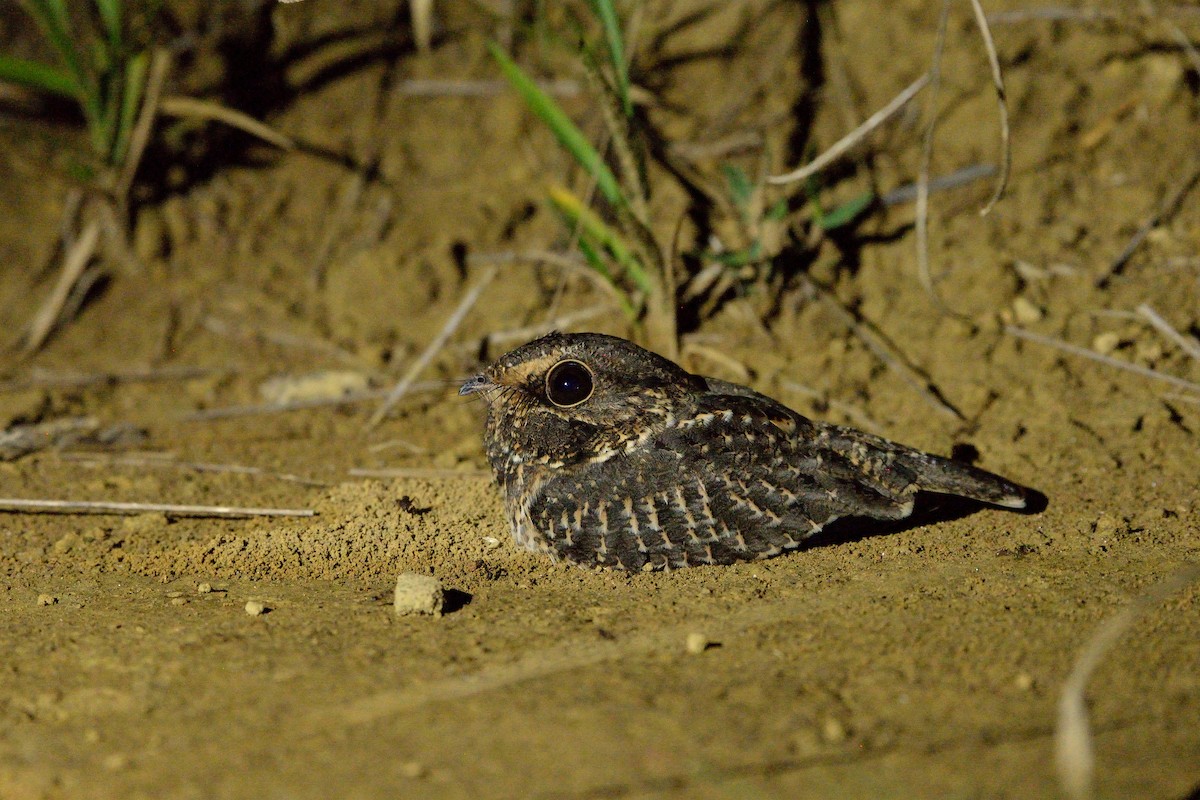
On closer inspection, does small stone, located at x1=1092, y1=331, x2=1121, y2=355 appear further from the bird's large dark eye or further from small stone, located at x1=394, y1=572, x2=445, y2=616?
small stone, located at x1=394, y1=572, x2=445, y2=616

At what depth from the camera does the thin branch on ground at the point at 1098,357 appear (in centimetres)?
409

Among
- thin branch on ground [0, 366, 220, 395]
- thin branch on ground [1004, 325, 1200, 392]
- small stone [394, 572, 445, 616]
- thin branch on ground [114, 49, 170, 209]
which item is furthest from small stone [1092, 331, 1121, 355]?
thin branch on ground [114, 49, 170, 209]

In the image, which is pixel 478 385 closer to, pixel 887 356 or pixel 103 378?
pixel 887 356

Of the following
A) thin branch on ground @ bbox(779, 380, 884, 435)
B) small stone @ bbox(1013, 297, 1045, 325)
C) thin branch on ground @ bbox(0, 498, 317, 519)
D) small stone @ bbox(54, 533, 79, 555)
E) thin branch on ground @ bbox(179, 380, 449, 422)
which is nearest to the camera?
small stone @ bbox(54, 533, 79, 555)

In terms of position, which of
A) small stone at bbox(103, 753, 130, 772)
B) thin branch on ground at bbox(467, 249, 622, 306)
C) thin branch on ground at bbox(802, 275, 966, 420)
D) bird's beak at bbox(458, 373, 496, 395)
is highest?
thin branch on ground at bbox(467, 249, 622, 306)

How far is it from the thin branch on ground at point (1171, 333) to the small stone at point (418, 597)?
3.12m

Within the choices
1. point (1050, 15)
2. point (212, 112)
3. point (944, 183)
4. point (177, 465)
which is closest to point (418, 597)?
point (177, 465)

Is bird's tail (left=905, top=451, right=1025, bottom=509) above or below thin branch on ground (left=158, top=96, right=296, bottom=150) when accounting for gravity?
below

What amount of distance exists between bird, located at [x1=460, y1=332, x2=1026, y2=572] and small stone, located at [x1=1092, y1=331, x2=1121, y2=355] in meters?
1.30

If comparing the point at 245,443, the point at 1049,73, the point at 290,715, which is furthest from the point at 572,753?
the point at 1049,73

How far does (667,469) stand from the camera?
3285 millimetres

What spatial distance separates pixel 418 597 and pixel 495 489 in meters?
0.96

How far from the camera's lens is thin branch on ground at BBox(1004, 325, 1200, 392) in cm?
409

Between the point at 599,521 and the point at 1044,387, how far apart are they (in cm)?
212
